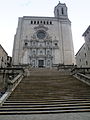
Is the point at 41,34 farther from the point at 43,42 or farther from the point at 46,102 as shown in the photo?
the point at 46,102

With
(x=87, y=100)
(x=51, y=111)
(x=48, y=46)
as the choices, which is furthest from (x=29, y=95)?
(x=48, y=46)

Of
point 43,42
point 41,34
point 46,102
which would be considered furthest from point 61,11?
point 46,102

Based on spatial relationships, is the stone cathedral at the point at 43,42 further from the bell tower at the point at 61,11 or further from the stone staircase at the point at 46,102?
the stone staircase at the point at 46,102

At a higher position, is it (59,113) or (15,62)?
(15,62)

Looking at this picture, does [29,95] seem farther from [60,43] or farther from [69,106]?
[60,43]

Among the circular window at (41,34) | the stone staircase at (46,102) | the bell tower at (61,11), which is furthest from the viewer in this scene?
the bell tower at (61,11)

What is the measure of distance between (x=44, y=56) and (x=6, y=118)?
29.7 m

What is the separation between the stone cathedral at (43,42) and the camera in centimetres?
3441

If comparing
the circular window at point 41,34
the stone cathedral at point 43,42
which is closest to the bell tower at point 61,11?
the stone cathedral at point 43,42

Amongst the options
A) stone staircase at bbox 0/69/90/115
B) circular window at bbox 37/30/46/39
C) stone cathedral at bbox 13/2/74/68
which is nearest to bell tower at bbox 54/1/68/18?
stone cathedral at bbox 13/2/74/68

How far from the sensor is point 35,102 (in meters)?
7.15

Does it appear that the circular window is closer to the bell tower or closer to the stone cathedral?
the stone cathedral

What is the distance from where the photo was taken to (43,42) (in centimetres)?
3688

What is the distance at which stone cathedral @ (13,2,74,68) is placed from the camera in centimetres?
3441
